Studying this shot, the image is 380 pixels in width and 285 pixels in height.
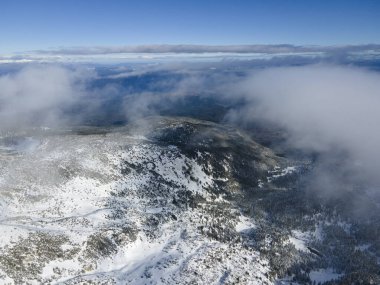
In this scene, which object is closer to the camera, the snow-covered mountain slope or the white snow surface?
the snow-covered mountain slope

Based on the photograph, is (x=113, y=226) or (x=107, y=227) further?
(x=113, y=226)

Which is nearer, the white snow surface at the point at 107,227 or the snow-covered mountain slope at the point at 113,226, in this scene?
the snow-covered mountain slope at the point at 113,226

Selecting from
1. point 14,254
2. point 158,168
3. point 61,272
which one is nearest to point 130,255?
point 61,272

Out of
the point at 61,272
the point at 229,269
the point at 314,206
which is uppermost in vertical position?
the point at 61,272

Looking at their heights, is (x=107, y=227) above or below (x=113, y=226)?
above

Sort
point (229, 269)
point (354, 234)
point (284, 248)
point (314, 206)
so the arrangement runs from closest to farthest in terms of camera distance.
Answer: point (229, 269) → point (284, 248) → point (354, 234) → point (314, 206)

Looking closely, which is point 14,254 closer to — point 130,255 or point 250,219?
point 130,255

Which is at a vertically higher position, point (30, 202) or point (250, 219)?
point (30, 202)

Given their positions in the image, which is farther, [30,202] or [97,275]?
[30,202]
